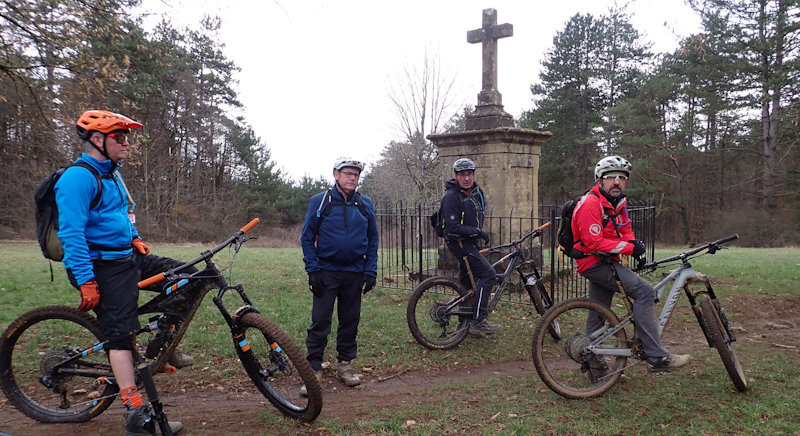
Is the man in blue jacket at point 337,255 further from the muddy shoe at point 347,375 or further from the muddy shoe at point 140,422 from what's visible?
the muddy shoe at point 140,422

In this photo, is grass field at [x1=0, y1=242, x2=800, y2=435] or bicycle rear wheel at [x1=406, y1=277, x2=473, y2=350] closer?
grass field at [x1=0, y1=242, x2=800, y2=435]

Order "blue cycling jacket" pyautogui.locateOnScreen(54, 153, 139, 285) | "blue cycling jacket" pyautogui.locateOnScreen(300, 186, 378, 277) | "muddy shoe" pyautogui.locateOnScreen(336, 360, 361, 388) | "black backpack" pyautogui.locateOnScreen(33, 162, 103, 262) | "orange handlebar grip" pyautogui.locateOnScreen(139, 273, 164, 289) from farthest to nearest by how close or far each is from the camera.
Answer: "muddy shoe" pyautogui.locateOnScreen(336, 360, 361, 388) → "blue cycling jacket" pyautogui.locateOnScreen(300, 186, 378, 277) → "orange handlebar grip" pyautogui.locateOnScreen(139, 273, 164, 289) → "black backpack" pyautogui.locateOnScreen(33, 162, 103, 262) → "blue cycling jacket" pyautogui.locateOnScreen(54, 153, 139, 285)

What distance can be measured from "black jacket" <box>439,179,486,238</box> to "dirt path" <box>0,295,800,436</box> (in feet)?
4.66

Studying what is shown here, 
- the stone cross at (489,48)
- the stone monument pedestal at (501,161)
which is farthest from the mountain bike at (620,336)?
the stone cross at (489,48)

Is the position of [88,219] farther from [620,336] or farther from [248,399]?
[620,336]

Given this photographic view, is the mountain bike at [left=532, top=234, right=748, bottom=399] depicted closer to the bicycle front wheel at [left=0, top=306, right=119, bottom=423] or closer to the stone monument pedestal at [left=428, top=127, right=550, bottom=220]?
the bicycle front wheel at [left=0, top=306, right=119, bottom=423]

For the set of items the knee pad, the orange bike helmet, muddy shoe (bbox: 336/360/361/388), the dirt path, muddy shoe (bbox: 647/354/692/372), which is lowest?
the dirt path

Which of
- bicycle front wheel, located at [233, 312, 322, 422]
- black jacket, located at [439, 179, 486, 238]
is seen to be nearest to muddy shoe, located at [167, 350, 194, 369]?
bicycle front wheel, located at [233, 312, 322, 422]

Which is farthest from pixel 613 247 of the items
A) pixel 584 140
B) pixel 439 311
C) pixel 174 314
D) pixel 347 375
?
pixel 584 140

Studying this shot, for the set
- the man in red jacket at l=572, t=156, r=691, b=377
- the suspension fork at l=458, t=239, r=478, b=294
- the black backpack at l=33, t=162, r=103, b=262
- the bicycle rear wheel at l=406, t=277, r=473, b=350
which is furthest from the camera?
the suspension fork at l=458, t=239, r=478, b=294

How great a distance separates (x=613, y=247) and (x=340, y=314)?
2.36 m

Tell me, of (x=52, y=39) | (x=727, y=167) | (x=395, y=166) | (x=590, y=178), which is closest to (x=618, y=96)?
(x=590, y=178)

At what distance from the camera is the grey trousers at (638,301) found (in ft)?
13.1

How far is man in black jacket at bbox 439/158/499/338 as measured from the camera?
5496mm
